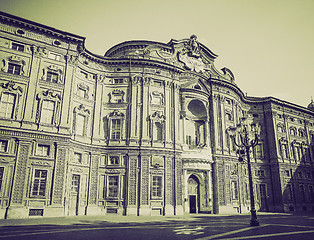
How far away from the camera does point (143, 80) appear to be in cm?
3259

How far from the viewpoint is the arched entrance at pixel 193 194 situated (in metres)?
33.4

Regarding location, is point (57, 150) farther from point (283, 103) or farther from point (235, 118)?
point (283, 103)

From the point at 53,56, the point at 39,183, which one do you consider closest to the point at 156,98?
the point at 53,56

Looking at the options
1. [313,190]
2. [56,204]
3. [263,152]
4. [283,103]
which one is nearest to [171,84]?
[56,204]

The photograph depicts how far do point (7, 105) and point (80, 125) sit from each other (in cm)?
804

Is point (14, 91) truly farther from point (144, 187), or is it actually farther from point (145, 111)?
point (144, 187)

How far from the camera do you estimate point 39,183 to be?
23.8 metres

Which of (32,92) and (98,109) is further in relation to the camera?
(98,109)

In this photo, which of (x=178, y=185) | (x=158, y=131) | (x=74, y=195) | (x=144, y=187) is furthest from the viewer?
(x=158, y=131)

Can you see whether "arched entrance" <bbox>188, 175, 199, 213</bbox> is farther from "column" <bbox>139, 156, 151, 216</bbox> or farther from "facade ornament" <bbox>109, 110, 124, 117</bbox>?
"facade ornament" <bbox>109, 110, 124, 117</bbox>

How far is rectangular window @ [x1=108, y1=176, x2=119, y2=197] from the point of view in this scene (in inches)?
1130

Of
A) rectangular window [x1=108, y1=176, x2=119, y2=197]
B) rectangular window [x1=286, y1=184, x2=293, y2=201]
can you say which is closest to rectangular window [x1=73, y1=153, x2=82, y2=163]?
rectangular window [x1=108, y1=176, x2=119, y2=197]

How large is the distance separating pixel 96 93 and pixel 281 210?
116 feet

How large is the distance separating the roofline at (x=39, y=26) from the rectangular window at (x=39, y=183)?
15.6 meters
